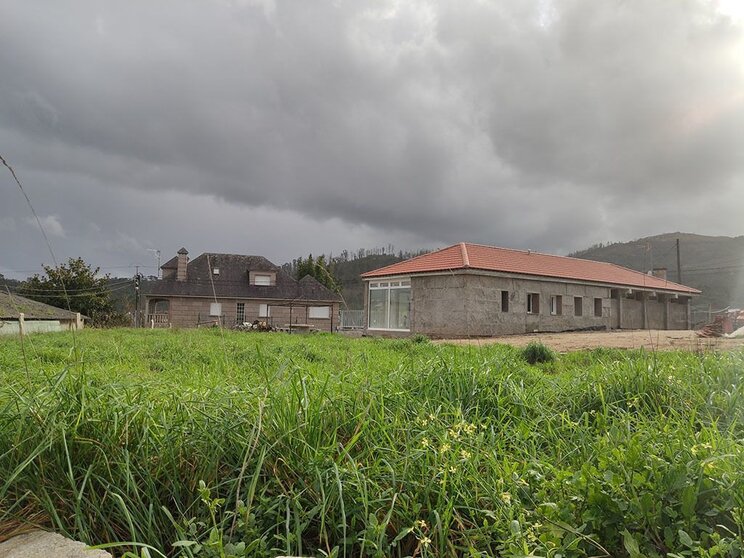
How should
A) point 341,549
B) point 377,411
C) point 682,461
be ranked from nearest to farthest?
point 341,549 → point 682,461 → point 377,411

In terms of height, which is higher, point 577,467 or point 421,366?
point 421,366

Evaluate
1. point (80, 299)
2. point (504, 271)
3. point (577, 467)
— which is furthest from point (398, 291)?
point (80, 299)

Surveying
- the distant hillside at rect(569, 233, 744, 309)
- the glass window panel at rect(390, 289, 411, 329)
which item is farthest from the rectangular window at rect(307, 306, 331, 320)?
the distant hillside at rect(569, 233, 744, 309)

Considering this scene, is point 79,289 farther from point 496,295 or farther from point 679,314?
point 679,314

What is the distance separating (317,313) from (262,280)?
18.0ft

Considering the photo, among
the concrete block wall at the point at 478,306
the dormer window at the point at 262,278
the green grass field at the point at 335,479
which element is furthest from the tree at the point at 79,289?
the green grass field at the point at 335,479

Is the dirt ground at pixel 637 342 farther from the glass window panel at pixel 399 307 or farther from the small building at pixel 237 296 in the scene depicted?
the small building at pixel 237 296

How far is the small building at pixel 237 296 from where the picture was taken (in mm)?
37000

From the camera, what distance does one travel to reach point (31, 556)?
1.57m

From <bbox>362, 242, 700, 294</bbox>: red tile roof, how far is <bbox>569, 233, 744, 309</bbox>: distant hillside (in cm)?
1529

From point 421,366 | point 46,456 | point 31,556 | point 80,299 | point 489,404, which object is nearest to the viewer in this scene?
point 31,556

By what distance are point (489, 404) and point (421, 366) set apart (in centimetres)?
68

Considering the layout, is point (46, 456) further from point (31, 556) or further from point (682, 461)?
point (682, 461)

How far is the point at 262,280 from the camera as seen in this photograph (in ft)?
135
